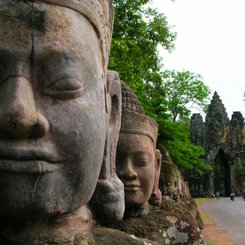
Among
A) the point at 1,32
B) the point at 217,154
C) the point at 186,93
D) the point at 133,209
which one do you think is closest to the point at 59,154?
the point at 1,32

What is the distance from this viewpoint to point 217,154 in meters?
35.1

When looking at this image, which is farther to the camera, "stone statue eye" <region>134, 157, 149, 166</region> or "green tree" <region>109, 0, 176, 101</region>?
"green tree" <region>109, 0, 176, 101</region>

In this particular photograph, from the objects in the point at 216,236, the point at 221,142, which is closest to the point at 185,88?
the point at 221,142

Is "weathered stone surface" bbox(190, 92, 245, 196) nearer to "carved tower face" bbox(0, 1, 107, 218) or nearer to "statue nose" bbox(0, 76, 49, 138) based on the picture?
"carved tower face" bbox(0, 1, 107, 218)

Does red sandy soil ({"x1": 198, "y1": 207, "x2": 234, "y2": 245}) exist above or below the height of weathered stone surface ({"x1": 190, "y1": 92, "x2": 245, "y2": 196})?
below

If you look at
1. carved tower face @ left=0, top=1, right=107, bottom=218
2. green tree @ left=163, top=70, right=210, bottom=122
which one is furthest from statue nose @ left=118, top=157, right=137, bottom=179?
green tree @ left=163, top=70, right=210, bottom=122

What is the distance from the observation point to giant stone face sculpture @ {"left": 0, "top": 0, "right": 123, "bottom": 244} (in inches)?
69.7

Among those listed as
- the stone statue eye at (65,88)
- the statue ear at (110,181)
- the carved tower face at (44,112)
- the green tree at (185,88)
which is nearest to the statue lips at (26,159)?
the carved tower face at (44,112)

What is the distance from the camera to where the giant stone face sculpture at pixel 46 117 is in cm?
177

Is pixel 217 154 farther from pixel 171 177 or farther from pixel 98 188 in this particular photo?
pixel 98 188

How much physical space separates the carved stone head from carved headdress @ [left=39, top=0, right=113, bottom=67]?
1.05m

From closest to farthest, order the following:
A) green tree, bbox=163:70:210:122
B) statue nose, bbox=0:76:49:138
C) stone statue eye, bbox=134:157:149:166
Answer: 1. statue nose, bbox=0:76:49:138
2. stone statue eye, bbox=134:157:149:166
3. green tree, bbox=163:70:210:122

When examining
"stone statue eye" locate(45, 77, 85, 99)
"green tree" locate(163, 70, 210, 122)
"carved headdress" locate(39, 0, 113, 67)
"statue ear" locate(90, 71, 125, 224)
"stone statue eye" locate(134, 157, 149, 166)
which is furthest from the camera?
"green tree" locate(163, 70, 210, 122)

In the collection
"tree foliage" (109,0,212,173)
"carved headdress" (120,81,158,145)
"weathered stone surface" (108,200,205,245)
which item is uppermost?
"tree foliage" (109,0,212,173)
